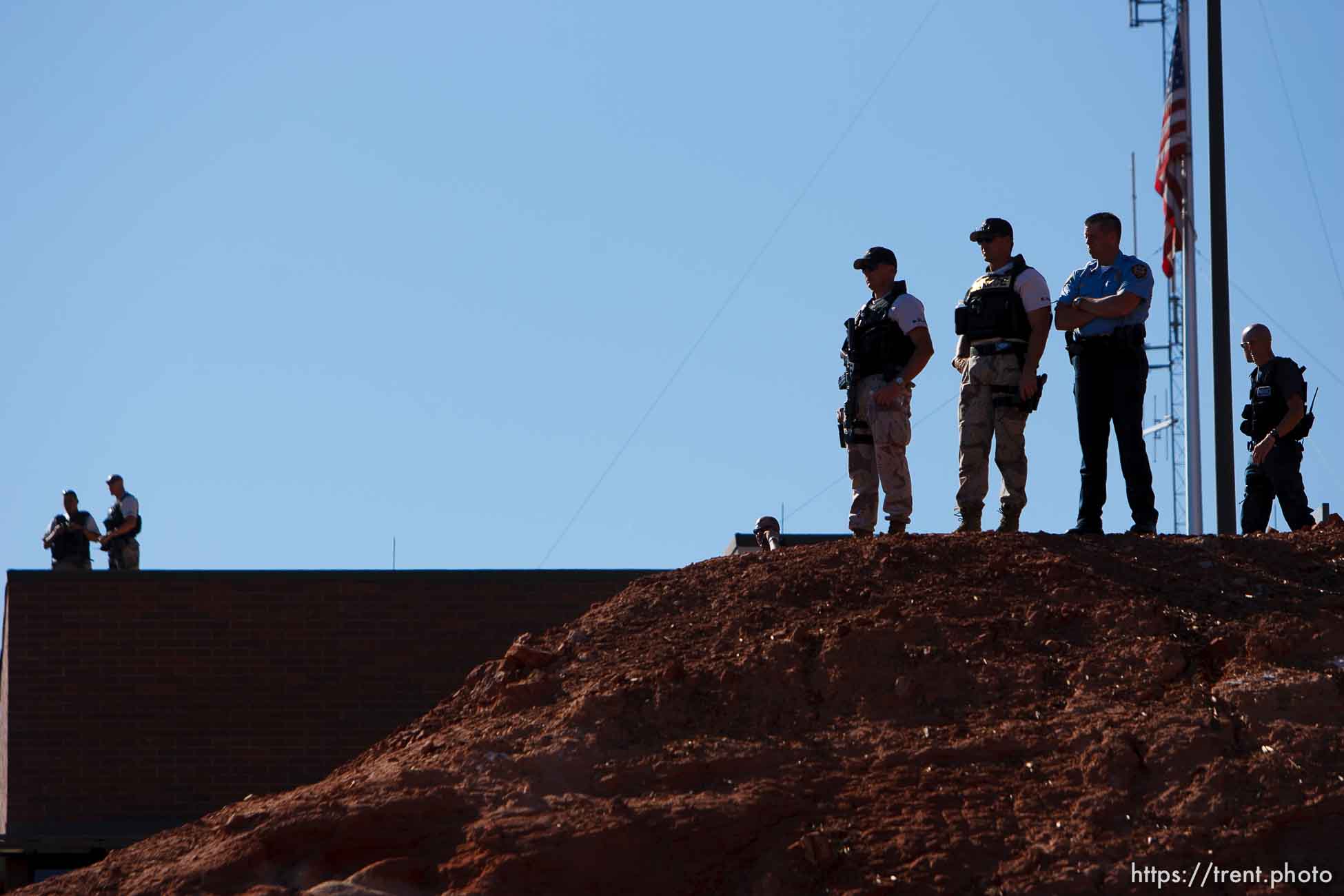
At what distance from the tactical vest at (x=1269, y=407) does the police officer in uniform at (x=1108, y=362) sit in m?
1.41

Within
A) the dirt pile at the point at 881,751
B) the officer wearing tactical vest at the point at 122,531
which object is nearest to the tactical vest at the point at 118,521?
the officer wearing tactical vest at the point at 122,531

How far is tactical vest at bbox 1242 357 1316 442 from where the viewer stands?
36.5ft

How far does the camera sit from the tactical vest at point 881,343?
10273 mm

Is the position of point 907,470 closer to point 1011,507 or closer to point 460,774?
point 1011,507

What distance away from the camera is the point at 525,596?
53.7ft

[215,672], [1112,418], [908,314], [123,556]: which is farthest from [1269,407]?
[123,556]

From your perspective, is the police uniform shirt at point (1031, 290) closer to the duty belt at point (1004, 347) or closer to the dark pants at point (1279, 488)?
the duty belt at point (1004, 347)

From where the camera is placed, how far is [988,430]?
9984mm

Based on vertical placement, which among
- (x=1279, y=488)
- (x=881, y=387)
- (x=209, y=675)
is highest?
(x=881, y=387)

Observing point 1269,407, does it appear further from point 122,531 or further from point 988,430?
point 122,531

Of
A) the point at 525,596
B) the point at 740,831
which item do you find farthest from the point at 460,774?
the point at 525,596

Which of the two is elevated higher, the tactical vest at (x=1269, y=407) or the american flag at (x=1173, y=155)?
the american flag at (x=1173, y=155)

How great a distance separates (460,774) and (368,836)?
502 mm

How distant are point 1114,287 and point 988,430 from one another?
1037 mm
